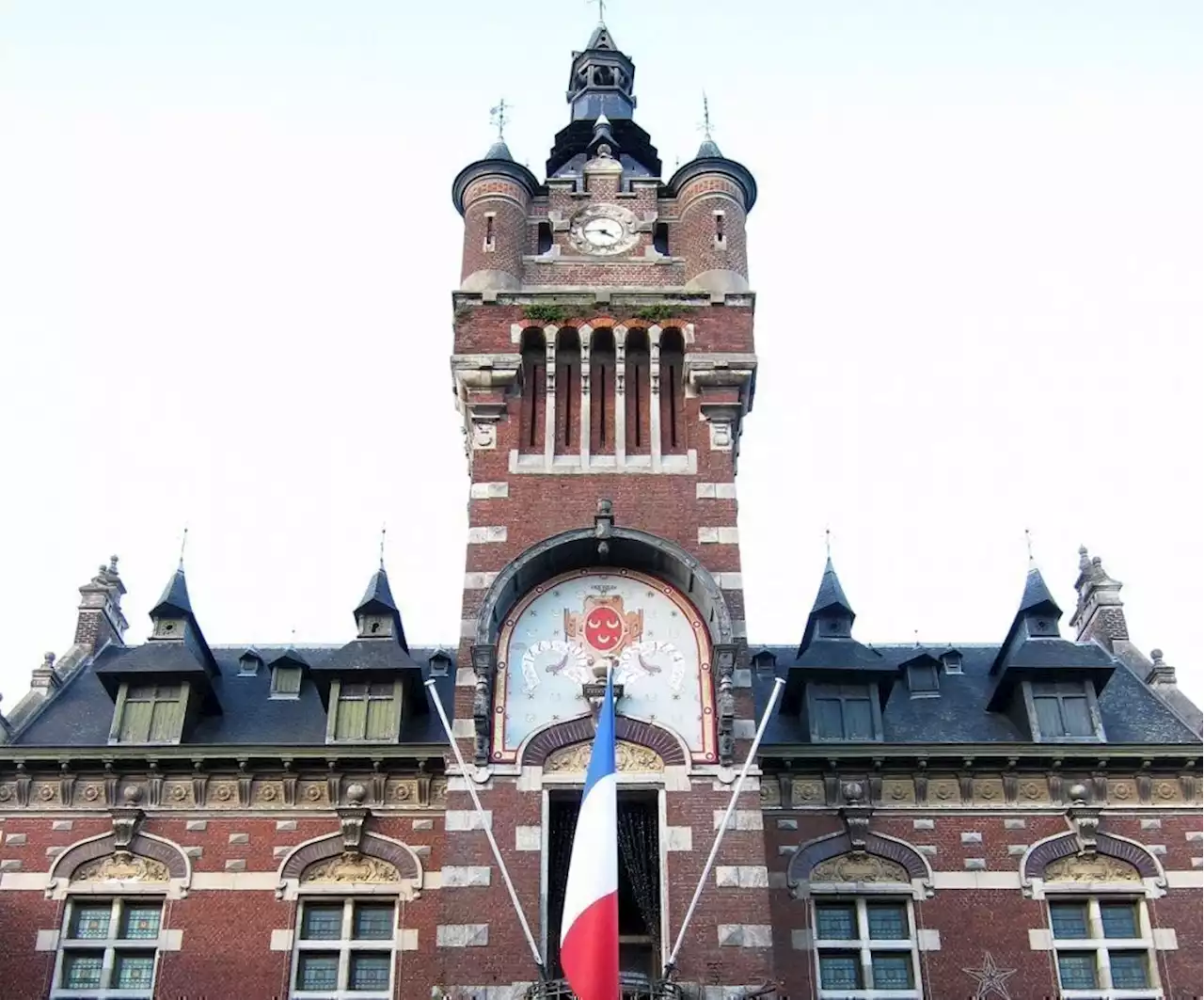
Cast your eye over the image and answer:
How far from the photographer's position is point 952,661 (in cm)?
3234

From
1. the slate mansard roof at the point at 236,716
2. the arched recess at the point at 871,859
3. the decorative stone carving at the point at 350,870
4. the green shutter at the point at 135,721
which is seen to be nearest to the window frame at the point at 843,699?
the arched recess at the point at 871,859

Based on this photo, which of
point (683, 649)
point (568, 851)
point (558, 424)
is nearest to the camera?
point (568, 851)

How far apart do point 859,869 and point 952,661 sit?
6.81 m

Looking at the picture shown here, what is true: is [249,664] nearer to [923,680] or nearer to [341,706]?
[341,706]

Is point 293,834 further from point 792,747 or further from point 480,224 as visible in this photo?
point 480,224

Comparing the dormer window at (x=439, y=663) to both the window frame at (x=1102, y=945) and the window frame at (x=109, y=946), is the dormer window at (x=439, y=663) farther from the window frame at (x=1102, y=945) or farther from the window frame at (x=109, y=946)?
the window frame at (x=1102, y=945)

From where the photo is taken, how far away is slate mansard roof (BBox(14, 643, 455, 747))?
29.3 meters

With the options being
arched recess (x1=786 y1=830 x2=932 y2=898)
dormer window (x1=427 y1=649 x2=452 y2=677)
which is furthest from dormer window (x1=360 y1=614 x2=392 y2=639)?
arched recess (x1=786 y1=830 x2=932 y2=898)

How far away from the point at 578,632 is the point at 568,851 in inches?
156

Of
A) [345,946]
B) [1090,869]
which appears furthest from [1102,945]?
[345,946]

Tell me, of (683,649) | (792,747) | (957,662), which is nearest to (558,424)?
(683,649)

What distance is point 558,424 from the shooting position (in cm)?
2981

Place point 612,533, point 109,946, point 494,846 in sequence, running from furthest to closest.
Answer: point 612,533, point 109,946, point 494,846

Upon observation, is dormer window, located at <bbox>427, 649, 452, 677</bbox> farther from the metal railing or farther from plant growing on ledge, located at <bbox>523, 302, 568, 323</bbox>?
the metal railing
